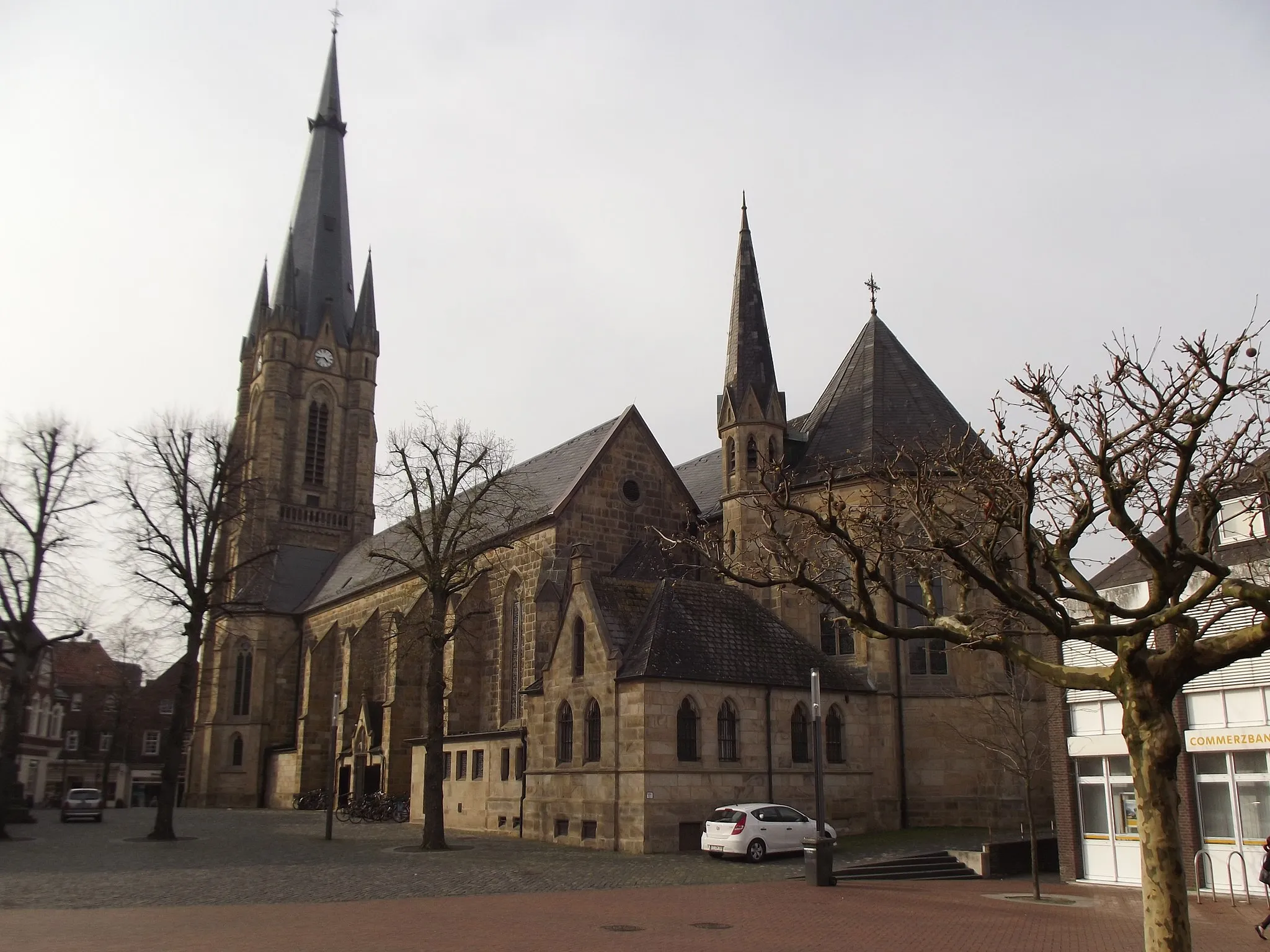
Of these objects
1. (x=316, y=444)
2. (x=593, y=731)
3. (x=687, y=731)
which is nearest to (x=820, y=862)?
(x=687, y=731)

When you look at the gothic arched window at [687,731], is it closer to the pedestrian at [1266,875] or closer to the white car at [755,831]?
the white car at [755,831]

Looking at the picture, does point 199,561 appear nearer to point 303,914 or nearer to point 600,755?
point 600,755

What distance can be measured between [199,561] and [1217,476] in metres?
28.7

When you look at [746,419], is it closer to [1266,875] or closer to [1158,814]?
[1266,875]

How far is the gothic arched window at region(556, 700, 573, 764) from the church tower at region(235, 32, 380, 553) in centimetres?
3801

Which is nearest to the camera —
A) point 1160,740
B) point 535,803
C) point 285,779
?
point 1160,740

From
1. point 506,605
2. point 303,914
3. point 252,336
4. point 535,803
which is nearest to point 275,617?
point 252,336

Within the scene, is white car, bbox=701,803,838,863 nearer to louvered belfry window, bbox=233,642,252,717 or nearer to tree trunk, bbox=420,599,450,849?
tree trunk, bbox=420,599,450,849

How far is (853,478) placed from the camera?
3253 centimetres

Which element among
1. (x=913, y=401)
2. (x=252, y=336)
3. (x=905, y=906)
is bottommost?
(x=905, y=906)

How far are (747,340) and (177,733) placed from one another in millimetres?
20919

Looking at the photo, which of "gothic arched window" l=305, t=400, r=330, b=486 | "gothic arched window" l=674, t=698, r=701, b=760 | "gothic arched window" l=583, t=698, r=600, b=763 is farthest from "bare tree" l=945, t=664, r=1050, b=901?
"gothic arched window" l=305, t=400, r=330, b=486

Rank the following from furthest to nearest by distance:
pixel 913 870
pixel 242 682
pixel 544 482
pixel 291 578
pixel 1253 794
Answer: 1. pixel 291 578
2. pixel 242 682
3. pixel 544 482
4. pixel 913 870
5. pixel 1253 794

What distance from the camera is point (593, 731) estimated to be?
94.6 feet
